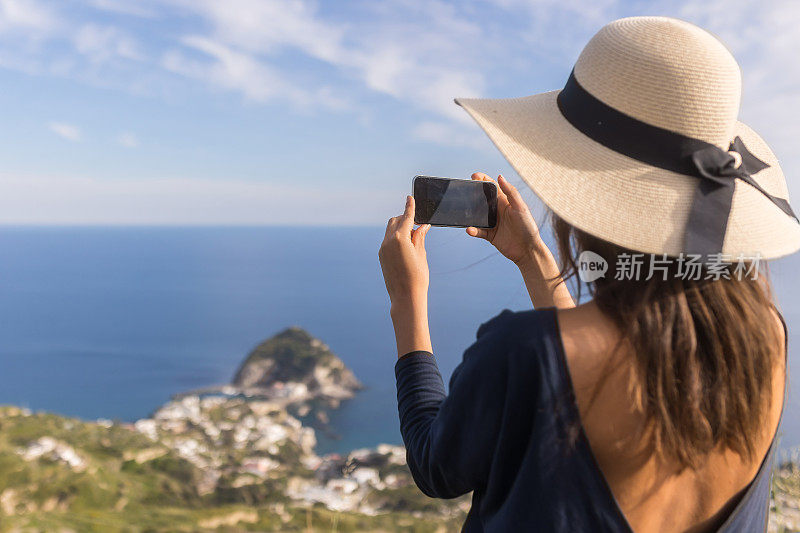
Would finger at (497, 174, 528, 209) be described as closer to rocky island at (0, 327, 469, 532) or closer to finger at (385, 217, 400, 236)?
finger at (385, 217, 400, 236)

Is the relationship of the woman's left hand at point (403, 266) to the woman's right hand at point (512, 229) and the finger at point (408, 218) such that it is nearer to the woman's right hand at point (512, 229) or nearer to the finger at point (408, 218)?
the finger at point (408, 218)

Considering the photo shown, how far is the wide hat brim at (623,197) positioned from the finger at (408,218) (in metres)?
0.31

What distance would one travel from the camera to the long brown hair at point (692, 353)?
74cm

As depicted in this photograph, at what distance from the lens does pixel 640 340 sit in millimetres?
739

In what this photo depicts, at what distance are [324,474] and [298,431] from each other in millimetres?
11810

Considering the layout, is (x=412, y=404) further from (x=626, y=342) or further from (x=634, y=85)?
(x=634, y=85)

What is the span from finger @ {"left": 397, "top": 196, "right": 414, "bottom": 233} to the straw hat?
35 centimetres

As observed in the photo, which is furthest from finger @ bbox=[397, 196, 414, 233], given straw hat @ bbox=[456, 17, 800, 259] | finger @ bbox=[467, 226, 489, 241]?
straw hat @ bbox=[456, 17, 800, 259]

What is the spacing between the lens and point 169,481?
16672 millimetres

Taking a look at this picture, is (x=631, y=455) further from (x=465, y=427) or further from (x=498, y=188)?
(x=498, y=188)

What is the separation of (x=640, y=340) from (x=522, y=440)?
0.75 ft

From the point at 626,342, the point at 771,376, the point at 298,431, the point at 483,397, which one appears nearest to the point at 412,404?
the point at 483,397

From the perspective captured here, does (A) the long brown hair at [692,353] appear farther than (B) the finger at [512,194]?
No

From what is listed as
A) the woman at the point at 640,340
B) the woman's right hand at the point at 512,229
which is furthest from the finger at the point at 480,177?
the woman at the point at 640,340
